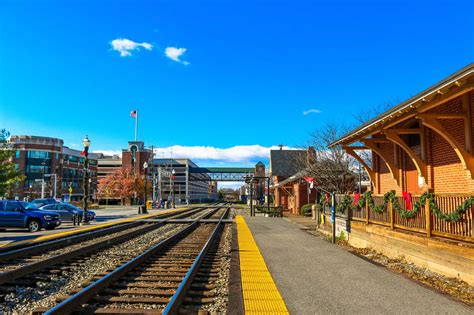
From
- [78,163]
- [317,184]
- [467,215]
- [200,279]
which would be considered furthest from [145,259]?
[78,163]

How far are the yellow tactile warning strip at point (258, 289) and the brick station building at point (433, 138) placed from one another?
542 centimetres

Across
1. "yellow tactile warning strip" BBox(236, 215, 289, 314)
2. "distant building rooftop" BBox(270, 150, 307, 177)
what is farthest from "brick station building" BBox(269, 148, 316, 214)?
"yellow tactile warning strip" BBox(236, 215, 289, 314)

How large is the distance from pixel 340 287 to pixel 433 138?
688cm

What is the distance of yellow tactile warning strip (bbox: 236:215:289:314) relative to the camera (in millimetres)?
5793

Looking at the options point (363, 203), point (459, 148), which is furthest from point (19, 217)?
point (459, 148)

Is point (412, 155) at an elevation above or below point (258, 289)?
above

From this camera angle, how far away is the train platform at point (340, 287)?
591cm

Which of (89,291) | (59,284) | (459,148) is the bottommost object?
(59,284)

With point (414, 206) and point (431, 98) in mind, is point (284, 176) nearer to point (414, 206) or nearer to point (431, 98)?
point (414, 206)

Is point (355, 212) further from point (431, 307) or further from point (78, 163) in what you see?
point (78, 163)

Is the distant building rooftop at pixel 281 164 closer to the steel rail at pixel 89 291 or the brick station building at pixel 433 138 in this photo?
the brick station building at pixel 433 138

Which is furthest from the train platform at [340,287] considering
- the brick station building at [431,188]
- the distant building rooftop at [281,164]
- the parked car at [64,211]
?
the distant building rooftop at [281,164]

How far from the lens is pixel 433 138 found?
11578 mm

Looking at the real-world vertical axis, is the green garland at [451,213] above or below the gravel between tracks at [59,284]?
above
